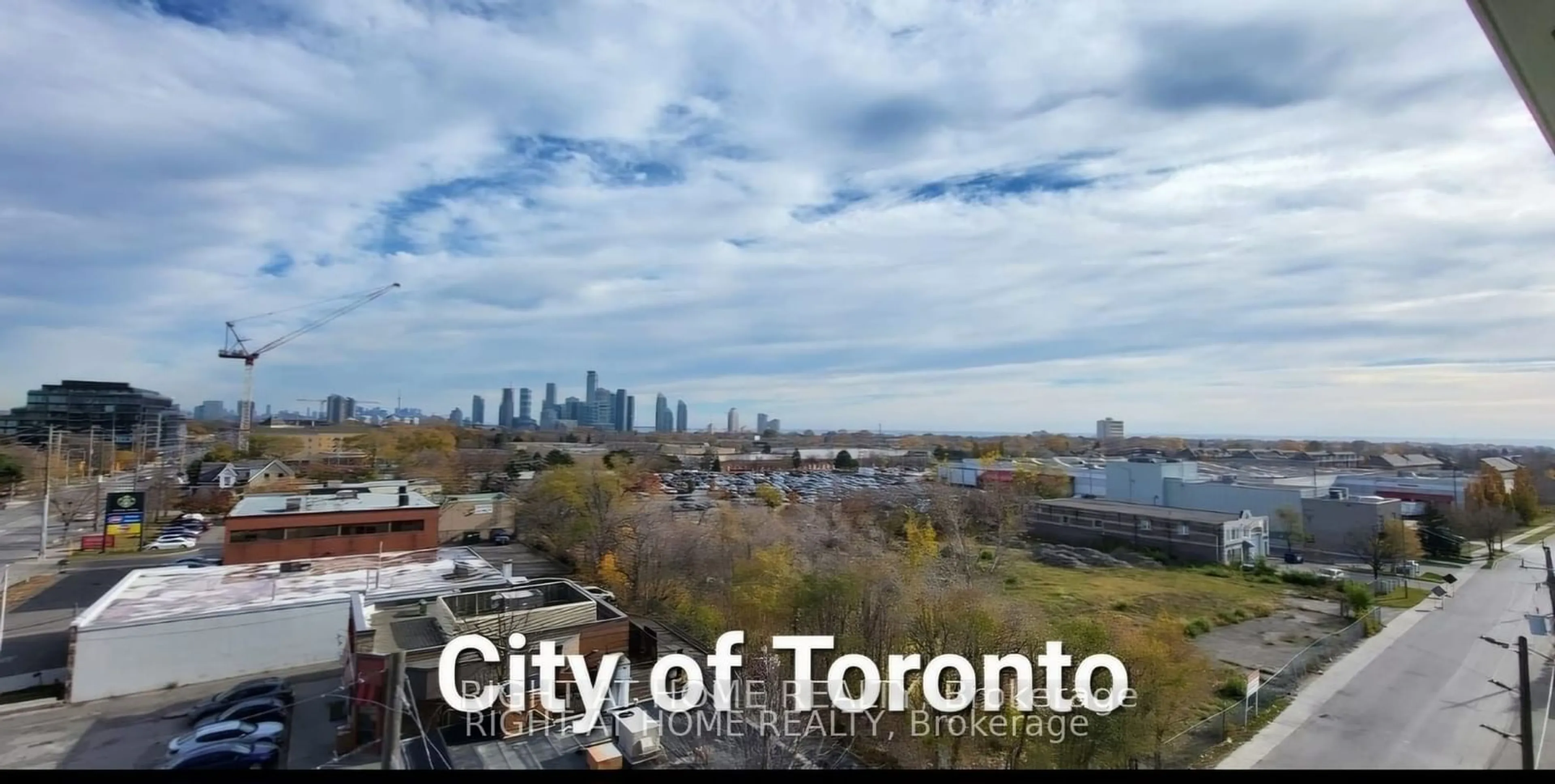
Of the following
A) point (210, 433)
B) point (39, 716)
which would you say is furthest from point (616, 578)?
point (210, 433)

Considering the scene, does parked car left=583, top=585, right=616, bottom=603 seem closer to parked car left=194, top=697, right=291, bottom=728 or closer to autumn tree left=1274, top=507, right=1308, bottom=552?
parked car left=194, top=697, right=291, bottom=728

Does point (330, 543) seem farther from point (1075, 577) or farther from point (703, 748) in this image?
point (1075, 577)

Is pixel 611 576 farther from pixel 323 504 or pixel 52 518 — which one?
pixel 52 518

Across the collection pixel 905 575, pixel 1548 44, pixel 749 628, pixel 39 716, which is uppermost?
pixel 1548 44

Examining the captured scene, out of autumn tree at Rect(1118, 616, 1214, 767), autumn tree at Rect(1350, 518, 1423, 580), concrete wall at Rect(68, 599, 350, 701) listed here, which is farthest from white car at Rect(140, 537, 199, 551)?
autumn tree at Rect(1350, 518, 1423, 580)

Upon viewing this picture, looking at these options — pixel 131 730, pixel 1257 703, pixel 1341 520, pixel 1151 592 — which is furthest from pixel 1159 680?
pixel 1341 520
